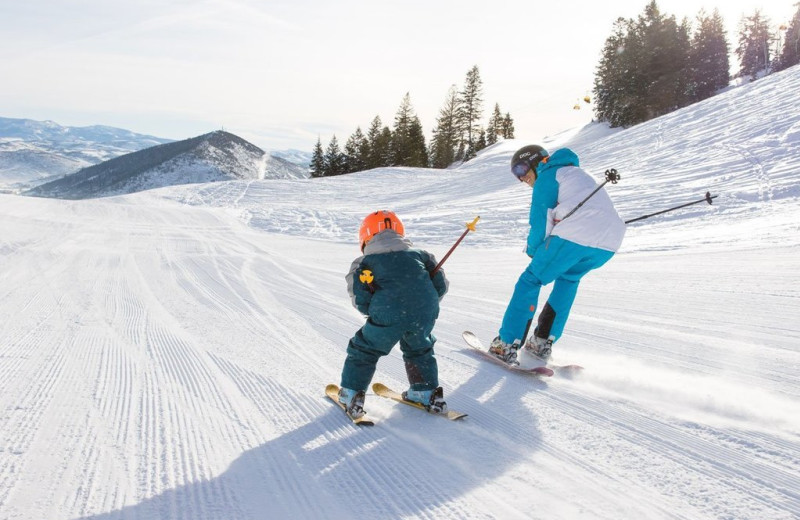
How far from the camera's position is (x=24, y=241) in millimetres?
10641

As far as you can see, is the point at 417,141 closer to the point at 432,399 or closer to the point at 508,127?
the point at 508,127

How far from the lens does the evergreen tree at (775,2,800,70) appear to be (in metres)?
52.2

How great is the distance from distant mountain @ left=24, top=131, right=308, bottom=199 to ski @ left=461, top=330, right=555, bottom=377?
15157cm

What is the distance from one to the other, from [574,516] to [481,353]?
225 centimetres

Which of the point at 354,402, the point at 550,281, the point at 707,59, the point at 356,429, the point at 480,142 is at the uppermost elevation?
the point at 707,59

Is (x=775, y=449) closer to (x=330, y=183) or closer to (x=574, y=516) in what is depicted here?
(x=574, y=516)

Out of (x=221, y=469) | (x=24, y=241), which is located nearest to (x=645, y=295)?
(x=221, y=469)

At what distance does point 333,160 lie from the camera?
2264 inches

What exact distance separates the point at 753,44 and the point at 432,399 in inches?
3238

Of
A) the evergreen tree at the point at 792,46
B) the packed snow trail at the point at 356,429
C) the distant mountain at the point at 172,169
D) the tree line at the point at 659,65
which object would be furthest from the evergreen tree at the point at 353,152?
the distant mountain at the point at 172,169

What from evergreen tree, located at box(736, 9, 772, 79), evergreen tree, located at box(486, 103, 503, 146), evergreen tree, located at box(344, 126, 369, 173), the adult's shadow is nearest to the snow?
the adult's shadow

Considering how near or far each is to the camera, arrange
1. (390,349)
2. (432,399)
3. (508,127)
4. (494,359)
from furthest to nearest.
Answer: (508,127) < (494,359) < (432,399) < (390,349)

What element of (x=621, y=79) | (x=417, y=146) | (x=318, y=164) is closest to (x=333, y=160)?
(x=318, y=164)

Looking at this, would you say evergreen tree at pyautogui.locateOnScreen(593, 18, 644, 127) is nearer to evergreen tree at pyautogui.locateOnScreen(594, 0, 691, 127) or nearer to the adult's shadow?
evergreen tree at pyautogui.locateOnScreen(594, 0, 691, 127)
